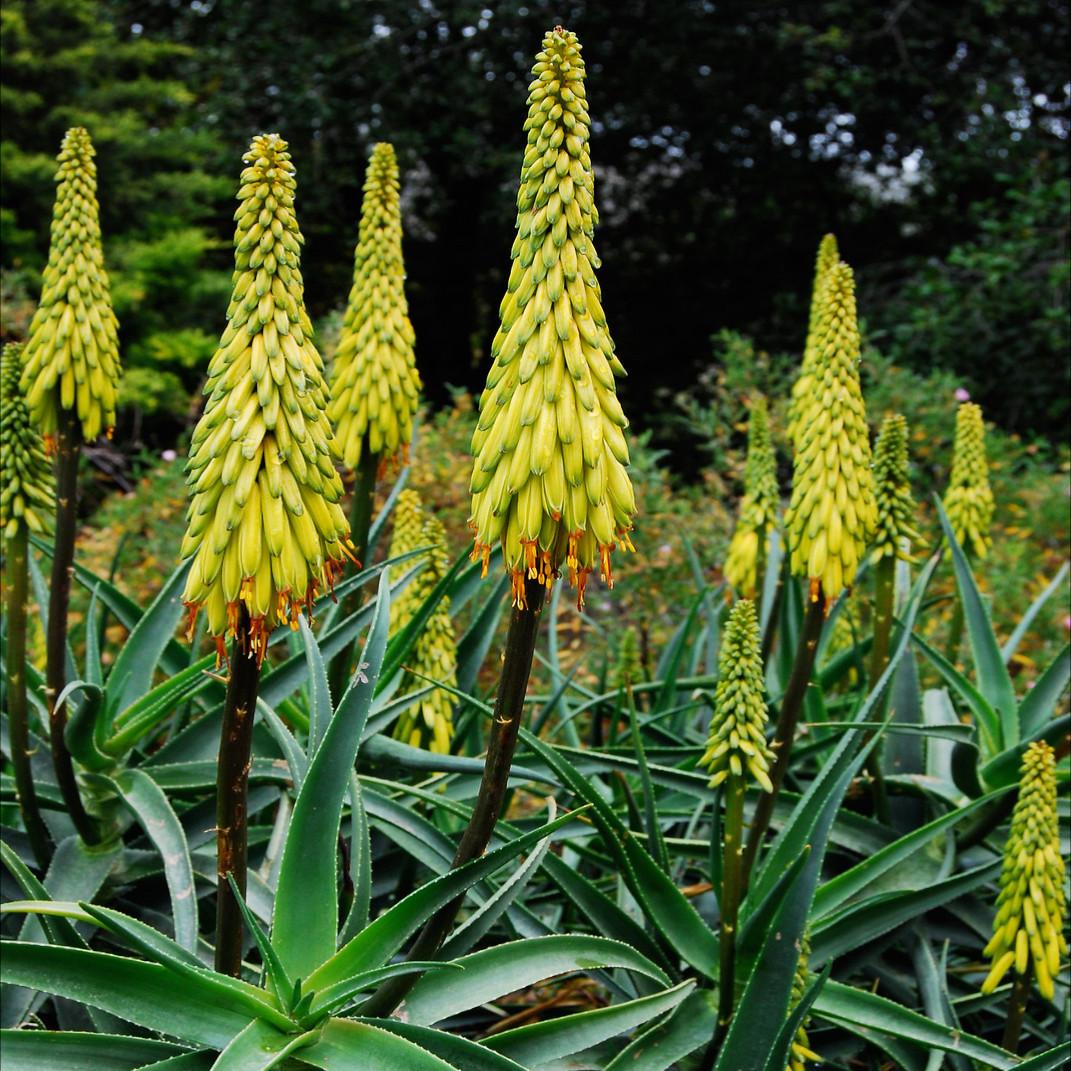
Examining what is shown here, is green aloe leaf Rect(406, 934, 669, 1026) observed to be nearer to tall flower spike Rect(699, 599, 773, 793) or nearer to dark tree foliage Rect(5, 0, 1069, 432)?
tall flower spike Rect(699, 599, 773, 793)

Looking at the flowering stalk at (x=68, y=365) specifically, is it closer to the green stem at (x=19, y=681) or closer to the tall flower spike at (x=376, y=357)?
the green stem at (x=19, y=681)

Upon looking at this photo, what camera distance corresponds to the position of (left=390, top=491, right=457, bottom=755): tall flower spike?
10.2ft

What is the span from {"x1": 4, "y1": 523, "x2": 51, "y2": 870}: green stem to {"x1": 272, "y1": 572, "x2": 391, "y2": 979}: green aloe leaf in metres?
0.85

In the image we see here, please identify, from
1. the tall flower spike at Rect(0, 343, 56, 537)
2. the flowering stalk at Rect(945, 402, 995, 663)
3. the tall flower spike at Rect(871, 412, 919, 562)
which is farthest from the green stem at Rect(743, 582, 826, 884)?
the tall flower spike at Rect(0, 343, 56, 537)

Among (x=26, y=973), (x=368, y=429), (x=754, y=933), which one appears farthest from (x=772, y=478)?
(x=26, y=973)

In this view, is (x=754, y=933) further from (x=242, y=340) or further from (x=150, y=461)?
(x=150, y=461)

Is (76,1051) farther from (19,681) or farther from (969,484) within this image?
(969,484)

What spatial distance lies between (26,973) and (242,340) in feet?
3.38

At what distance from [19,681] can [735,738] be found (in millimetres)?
1550

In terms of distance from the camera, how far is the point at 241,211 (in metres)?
1.75

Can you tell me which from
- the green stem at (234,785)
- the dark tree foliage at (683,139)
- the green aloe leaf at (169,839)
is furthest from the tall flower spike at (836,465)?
the dark tree foliage at (683,139)

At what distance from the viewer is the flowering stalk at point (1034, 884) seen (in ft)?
8.05

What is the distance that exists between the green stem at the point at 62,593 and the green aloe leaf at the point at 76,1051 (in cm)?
79

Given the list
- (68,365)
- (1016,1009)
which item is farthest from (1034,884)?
(68,365)
